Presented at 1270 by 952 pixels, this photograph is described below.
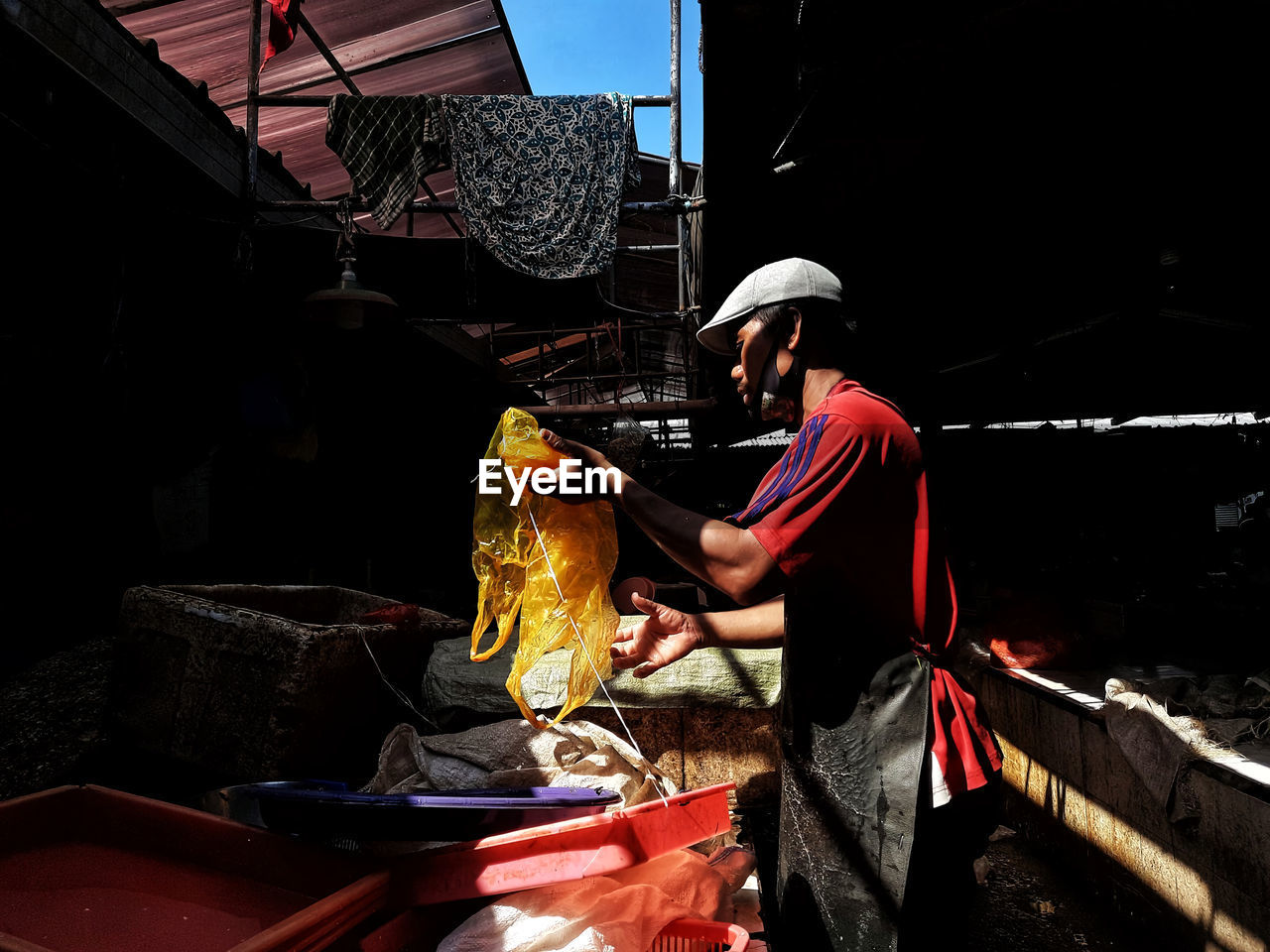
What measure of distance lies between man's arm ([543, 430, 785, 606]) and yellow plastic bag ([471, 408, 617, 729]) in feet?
1.74

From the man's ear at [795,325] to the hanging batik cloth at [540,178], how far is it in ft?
14.4

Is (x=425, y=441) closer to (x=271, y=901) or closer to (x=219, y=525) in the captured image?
(x=219, y=525)

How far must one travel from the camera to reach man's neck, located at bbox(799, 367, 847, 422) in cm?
188

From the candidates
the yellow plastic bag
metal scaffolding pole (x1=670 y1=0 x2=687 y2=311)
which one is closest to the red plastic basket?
the yellow plastic bag

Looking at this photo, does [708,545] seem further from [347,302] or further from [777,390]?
[347,302]

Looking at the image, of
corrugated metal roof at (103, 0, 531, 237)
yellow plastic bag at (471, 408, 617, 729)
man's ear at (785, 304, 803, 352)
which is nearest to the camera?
man's ear at (785, 304, 803, 352)

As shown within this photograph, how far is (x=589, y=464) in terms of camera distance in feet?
6.11

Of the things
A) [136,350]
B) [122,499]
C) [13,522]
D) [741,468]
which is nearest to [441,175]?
[136,350]

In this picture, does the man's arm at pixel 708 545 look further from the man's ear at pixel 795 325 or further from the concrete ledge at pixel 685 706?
the concrete ledge at pixel 685 706

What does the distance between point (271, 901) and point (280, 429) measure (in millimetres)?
5234

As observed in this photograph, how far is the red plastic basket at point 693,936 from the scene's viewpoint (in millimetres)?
1997

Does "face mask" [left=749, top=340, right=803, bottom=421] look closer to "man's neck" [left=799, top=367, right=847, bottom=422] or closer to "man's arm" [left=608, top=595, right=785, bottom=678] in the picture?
"man's neck" [left=799, top=367, right=847, bottom=422]

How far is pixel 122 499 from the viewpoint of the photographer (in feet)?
17.6

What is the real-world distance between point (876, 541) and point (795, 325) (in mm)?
614
